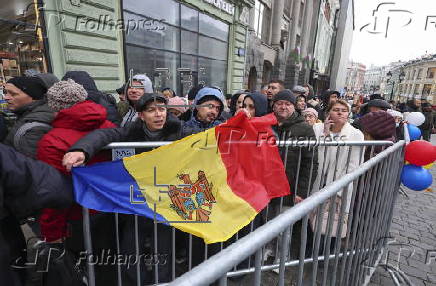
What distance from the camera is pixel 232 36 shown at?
12.7 meters

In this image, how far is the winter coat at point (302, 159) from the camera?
2656mm

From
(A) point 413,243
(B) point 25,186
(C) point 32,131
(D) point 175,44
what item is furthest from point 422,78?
(B) point 25,186

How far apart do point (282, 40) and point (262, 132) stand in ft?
65.0

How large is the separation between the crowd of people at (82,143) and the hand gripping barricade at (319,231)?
0.17 ft

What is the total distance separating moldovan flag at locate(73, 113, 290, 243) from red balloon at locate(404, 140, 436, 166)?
2030mm

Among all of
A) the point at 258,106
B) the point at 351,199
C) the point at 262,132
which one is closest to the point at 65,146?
the point at 262,132

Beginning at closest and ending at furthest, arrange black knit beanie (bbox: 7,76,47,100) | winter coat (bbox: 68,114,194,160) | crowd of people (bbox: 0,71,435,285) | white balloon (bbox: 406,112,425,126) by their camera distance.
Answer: crowd of people (bbox: 0,71,435,285), winter coat (bbox: 68,114,194,160), black knit beanie (bbox: 7,76,47,100), white balloon (bbox: 406,112,425,126)

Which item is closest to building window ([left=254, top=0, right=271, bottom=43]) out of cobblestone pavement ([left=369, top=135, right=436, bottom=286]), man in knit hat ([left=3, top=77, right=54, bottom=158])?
cobblestone pavement ([left=369, top=135, right=436, bottom=286])

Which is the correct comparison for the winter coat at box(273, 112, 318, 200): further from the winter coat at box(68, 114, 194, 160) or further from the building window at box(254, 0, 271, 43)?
the building window at box(254, 0, 271, 43)

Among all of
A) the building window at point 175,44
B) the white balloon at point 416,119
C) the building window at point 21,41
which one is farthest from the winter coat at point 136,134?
the building window at point 175,44

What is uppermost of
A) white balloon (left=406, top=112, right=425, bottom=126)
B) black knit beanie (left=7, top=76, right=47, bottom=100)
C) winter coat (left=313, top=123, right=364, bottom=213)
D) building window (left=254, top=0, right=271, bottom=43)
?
building window (left=254, top=0, right=271, bottom=43)

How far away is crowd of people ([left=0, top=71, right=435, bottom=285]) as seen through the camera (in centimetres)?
139

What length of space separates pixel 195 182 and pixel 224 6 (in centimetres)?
1156

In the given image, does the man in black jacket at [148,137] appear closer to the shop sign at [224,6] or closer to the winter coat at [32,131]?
the winter coat at [32,131]
